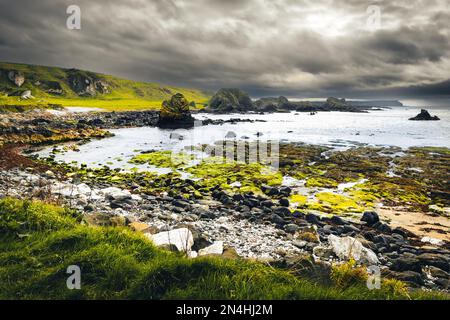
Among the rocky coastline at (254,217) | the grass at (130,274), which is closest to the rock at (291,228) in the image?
→ the rocky coastline at (254,217)

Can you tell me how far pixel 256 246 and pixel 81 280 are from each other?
6.29m

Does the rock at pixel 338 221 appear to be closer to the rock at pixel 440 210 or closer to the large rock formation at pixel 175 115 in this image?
the rock at pixel 440 210

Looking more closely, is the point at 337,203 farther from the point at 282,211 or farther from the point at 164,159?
the point at 164,159

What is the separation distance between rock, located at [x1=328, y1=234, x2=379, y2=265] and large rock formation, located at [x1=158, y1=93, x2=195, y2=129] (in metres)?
A: 62.9

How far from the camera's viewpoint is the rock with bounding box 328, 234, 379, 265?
9.22 meters

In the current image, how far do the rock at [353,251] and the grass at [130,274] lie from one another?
385 centimetres

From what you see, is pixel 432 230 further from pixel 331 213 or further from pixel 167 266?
pixel 167 266

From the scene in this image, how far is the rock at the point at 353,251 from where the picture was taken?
30.2 feet

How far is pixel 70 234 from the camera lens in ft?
20.8

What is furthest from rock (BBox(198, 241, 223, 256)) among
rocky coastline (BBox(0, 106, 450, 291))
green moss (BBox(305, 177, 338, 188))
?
green moss (BBox(305, 177, 338, 188))

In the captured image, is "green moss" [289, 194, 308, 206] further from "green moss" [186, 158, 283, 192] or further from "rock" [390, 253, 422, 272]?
"rock" [390, 253, 422, 272]

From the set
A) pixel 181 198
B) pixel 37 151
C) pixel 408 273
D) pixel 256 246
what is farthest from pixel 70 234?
pixel 37 151

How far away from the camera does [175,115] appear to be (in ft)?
231
